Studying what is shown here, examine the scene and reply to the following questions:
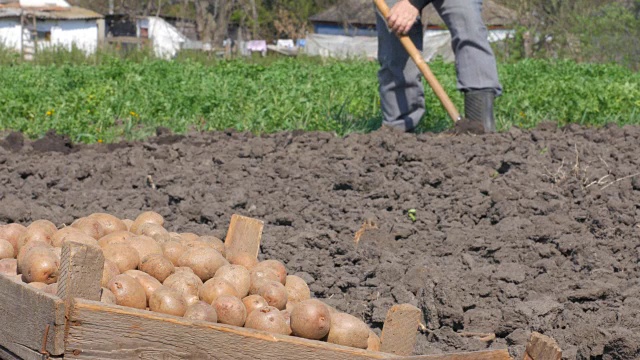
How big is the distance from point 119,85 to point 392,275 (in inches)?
299

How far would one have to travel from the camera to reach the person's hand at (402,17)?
665 cm

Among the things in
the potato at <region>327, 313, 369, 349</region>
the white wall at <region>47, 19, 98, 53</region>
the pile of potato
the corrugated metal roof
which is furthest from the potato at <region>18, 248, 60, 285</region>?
the white wall at <region>47, 19, 98, 53</region>

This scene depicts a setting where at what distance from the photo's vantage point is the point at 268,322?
2588 millimetres

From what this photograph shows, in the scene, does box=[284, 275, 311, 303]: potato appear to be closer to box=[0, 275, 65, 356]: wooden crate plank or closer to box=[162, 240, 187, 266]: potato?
box=[162, 240, 187, 266]: potato

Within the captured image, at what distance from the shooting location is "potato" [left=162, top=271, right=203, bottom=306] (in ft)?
8.86

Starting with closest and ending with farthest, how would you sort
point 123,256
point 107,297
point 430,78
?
point 107,297 < point 123,256 < point 430,78

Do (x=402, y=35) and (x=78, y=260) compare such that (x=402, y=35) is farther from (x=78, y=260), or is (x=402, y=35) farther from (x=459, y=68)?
(x=78, y=260)

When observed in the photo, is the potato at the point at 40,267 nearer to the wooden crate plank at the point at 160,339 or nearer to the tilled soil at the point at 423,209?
the wooden crate plank at the point at 160,339

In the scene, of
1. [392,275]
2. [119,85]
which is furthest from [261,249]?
[119,85]

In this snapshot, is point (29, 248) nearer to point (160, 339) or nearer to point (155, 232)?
point (155, 232)

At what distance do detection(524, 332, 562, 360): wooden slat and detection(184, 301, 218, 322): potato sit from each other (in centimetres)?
88

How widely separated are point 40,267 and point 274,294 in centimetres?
70

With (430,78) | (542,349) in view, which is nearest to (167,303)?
(542,349)

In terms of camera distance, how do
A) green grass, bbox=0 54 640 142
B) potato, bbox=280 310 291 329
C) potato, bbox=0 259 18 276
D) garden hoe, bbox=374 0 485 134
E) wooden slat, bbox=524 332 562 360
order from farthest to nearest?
green grass, bbox=0 54 640 142
garden hoe, bbox=374 0 485 134
potato, bbox=0 259 18 276
potato, bbox=280 310 291 329
wooden slat, bbox=524 332 562 360
